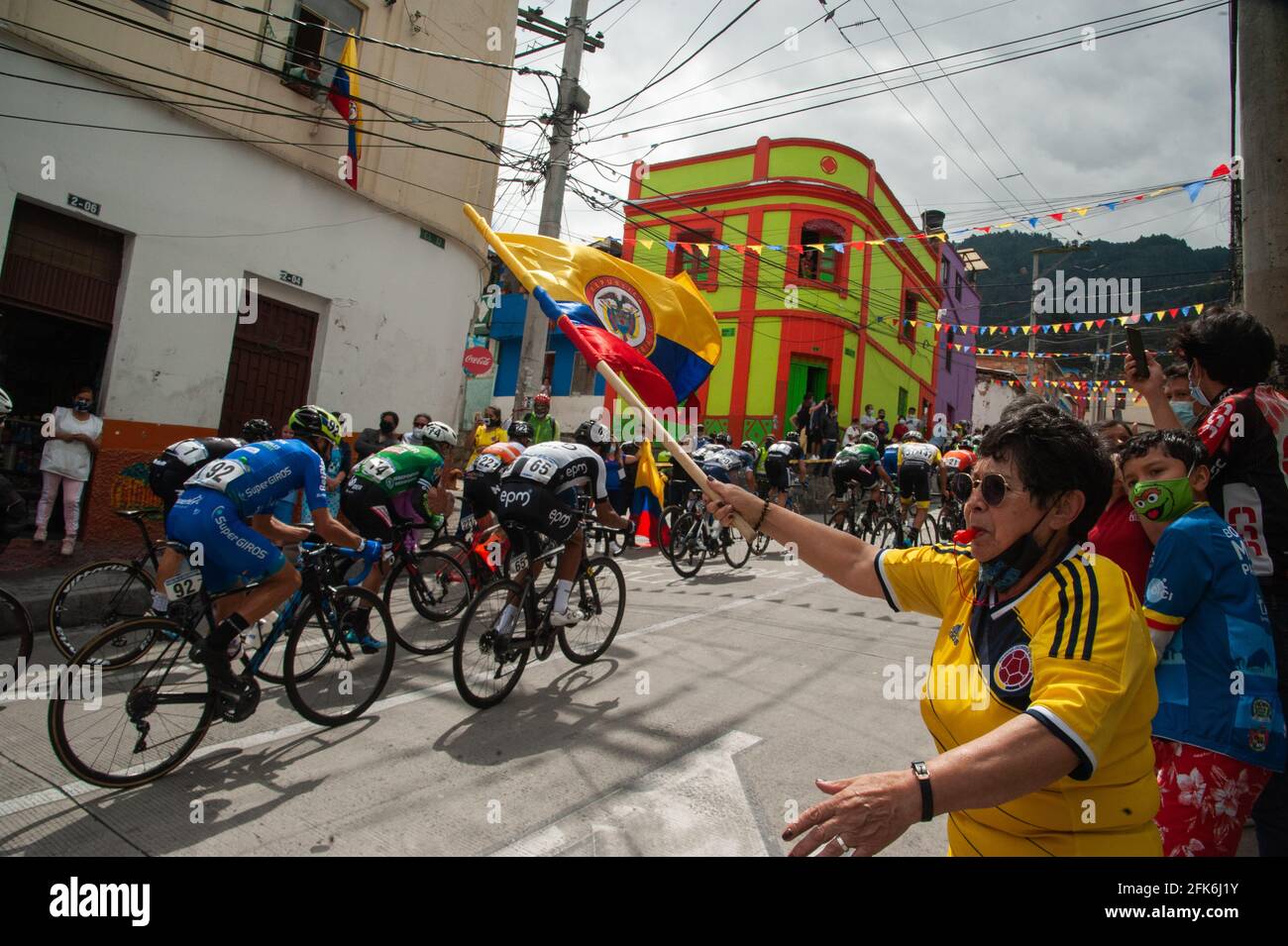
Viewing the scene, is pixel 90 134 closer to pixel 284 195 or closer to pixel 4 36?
pixel 4 36

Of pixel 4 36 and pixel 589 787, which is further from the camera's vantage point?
pixel 4 36

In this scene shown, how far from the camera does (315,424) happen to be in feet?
15.4

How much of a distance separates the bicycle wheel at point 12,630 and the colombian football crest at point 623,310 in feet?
13.1

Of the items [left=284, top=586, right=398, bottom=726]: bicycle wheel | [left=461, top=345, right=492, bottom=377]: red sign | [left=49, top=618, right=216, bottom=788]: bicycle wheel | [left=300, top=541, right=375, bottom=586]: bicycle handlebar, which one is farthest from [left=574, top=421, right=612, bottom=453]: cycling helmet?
[left=461, top=345, right=492, bottom=377]: red sign

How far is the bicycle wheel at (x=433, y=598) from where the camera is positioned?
6027mm

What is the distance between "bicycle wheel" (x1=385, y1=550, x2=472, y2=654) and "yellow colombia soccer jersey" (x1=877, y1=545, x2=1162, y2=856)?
4.97 metres

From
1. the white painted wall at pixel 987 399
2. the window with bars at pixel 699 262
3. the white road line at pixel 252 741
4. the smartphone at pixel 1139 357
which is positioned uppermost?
the white painted wall at pixel 987 399

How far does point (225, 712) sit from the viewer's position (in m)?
3.76

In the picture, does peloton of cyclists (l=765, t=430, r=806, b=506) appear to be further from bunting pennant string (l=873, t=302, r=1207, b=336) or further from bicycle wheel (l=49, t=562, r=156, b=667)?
bicycle wheel (l=49, t=562, r=156, b=667)

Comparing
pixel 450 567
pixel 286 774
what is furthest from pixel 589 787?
pixel 450 567

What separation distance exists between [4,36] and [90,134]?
1107mm

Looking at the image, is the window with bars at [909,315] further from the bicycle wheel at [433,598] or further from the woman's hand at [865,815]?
the woman's hand at [865,815]

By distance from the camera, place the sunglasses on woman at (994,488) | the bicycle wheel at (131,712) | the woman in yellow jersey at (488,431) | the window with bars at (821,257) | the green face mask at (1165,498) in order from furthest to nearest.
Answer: the window with bars at (821,257) < the woman in yellow jersey at (488,431) < the bicycle wheel at (131,712) < the green face mask at (1165,498) < the sunglasses on woman at (994,488)

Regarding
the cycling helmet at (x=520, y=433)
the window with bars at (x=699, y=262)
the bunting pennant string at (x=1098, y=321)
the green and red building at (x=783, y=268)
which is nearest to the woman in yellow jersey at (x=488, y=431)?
the cycling helmet at (x=520, y=433)
